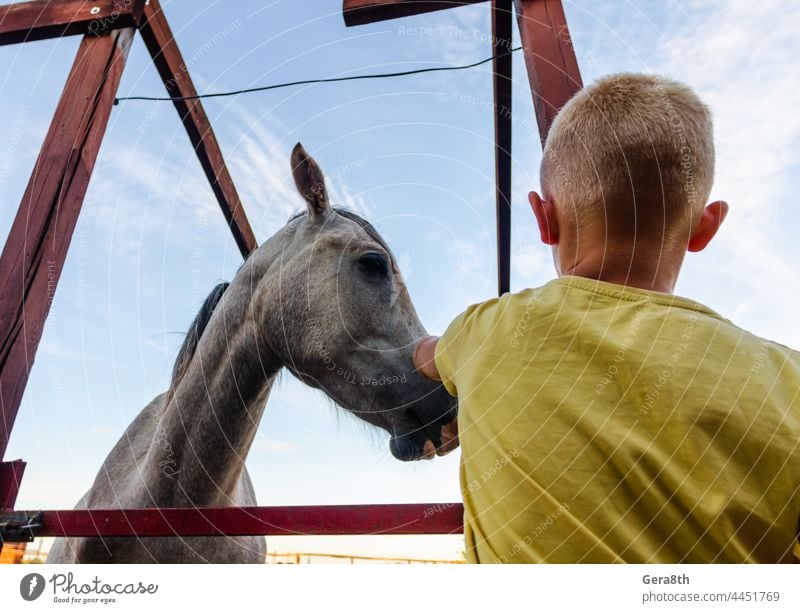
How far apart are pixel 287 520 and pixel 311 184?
147 cm

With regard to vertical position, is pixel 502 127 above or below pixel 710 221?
above

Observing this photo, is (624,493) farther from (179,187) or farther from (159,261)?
(179,187)

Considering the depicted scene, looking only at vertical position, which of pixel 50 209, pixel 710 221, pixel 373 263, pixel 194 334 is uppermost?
pixel 50 209

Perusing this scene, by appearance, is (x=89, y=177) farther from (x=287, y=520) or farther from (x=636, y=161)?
(x=636, y=161)

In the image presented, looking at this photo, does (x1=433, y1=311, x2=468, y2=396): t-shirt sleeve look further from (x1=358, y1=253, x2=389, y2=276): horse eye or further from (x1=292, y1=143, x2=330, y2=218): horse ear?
(x1=292, y1=143, x2=330, y2=218): horse ear

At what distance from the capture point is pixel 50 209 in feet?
5.70

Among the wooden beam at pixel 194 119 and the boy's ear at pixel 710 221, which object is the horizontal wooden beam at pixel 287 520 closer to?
the boy's ear at pixel 710 221

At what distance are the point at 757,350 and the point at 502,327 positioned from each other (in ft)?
1.20

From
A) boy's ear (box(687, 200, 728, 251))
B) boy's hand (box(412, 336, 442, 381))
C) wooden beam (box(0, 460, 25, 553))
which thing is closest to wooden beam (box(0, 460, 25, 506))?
wooden beam (box(0, 460, 25, 553))

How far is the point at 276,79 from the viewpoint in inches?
86.8

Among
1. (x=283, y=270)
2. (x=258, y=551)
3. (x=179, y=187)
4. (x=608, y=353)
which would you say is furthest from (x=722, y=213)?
A: (x=258, y=551)

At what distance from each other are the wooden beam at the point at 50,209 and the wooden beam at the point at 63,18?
53 mm

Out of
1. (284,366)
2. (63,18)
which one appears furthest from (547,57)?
(63,18)
